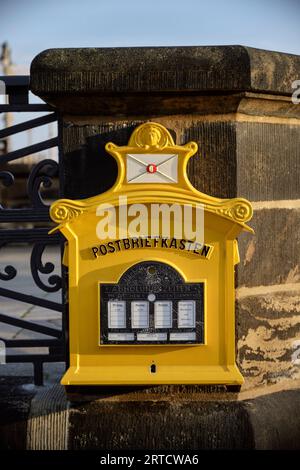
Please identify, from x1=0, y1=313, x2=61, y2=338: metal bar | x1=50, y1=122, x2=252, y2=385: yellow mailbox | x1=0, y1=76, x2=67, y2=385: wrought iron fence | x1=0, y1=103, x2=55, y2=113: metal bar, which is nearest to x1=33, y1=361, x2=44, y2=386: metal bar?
x1=0, y1=76, x2=67, y2=385: wrought iron fence

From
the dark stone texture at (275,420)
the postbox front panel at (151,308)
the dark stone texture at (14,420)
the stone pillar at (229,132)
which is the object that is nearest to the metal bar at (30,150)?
the stone pillar at (229,132)

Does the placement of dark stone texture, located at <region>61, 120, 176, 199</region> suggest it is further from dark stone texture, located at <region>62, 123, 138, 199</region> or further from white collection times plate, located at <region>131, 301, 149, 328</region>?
white collection times plate, located at <region>131, 301, 149, 328</region>

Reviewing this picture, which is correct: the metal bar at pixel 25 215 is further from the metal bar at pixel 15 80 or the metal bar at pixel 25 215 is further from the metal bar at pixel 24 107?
the metal bar at pixel 15 80

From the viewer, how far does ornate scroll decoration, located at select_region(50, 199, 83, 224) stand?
232 centimetres

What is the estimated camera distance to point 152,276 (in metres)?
2.35

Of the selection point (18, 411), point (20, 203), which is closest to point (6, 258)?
point (20, 203)

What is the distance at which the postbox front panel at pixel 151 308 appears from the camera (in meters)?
2.34

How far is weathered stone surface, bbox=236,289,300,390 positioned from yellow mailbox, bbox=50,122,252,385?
0.21 meters

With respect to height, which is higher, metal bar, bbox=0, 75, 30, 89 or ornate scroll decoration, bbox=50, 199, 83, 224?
metal bar, bbox=0, 75, 30, 89

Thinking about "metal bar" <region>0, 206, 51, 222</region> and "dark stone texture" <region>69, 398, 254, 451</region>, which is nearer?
"dark stone texture" <region>69, 398, 254, 451</region>

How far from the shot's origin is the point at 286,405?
2600 mm

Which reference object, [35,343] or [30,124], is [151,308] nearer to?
[35,343]

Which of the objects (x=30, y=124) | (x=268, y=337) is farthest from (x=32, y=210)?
(x=268, y=337)

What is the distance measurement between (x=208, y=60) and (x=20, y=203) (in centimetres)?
1220
